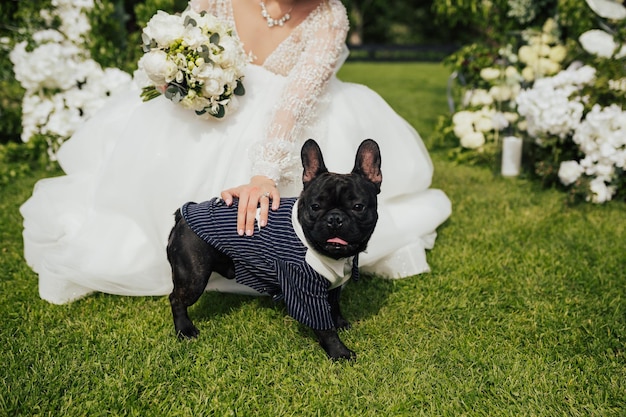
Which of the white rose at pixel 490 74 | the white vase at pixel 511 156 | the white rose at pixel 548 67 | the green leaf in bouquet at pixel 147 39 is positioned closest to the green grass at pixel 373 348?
the green leaf in bouquet at pixel 147 39

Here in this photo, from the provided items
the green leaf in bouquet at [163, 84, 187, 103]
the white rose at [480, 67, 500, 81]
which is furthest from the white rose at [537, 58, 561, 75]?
the green leaf in bouquet at [163, 84, 187, 103]

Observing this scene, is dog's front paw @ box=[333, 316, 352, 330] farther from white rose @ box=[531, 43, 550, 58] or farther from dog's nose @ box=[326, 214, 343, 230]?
white rose @ box=[531, 43, 550, 58]

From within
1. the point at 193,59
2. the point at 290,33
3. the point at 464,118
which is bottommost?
the point at 464,118

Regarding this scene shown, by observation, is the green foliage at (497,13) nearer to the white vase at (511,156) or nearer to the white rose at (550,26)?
the white rose at (550,26)

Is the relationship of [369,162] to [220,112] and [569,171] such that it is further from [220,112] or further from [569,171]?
[569,171]

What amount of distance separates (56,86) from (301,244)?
14.5 ft

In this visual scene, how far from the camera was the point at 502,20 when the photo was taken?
665cm

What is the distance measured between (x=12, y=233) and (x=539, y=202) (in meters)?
4.27

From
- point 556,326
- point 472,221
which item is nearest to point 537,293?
point 556,326

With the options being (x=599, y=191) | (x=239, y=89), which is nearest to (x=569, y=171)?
(x=599, y=191)

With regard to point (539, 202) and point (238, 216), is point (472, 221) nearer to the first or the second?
point (539, 202)

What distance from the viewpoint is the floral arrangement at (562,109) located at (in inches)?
188

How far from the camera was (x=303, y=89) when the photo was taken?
10.5ft

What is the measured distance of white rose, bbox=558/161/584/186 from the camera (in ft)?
16.1
